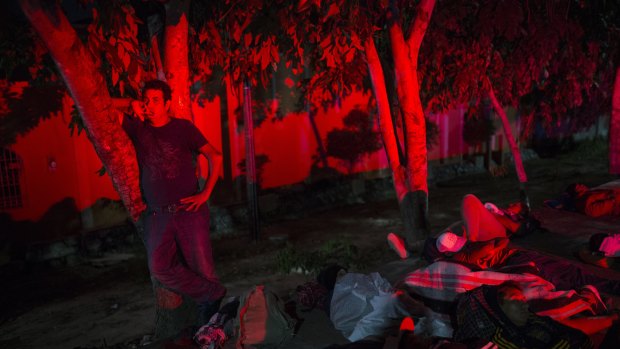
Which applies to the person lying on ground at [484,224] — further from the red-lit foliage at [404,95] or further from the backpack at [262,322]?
the backpack at [262,322]

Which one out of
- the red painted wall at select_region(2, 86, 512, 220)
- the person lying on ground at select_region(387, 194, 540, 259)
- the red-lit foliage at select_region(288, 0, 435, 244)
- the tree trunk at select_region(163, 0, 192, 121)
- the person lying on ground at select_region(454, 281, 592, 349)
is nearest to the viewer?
the person lying on ground at select_region(454, 281, 592, 349)

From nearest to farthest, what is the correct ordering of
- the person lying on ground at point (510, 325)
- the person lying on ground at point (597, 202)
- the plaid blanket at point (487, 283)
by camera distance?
the person lying on ground at point (510, 325) < the plaid blanket at point (487, 283) < the person lying on ground at point (597, 202)

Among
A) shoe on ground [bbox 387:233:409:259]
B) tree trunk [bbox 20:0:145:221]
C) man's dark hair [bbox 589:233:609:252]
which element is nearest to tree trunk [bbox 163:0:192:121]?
tree trunk [bbox 20:0:145:221]

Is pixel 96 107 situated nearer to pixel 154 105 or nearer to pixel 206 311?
pixel 154 105

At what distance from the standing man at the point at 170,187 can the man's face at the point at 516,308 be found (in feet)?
6.70

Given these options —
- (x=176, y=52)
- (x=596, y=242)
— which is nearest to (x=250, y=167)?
(x=176, y=52)

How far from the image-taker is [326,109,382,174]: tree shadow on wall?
512 inches

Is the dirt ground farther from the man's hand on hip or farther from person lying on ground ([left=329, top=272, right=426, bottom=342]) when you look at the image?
the man's hand on hip

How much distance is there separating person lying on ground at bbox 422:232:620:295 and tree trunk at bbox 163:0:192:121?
94.7 inches

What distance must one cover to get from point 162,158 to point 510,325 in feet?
8.25

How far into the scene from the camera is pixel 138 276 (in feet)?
25.6

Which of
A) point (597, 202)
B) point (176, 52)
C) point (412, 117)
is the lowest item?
point (597, 202)

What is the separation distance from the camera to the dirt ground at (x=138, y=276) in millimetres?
5863

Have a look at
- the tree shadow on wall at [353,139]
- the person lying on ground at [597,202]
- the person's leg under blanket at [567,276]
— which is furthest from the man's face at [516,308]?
the tree shadow on wall at [353,139]
